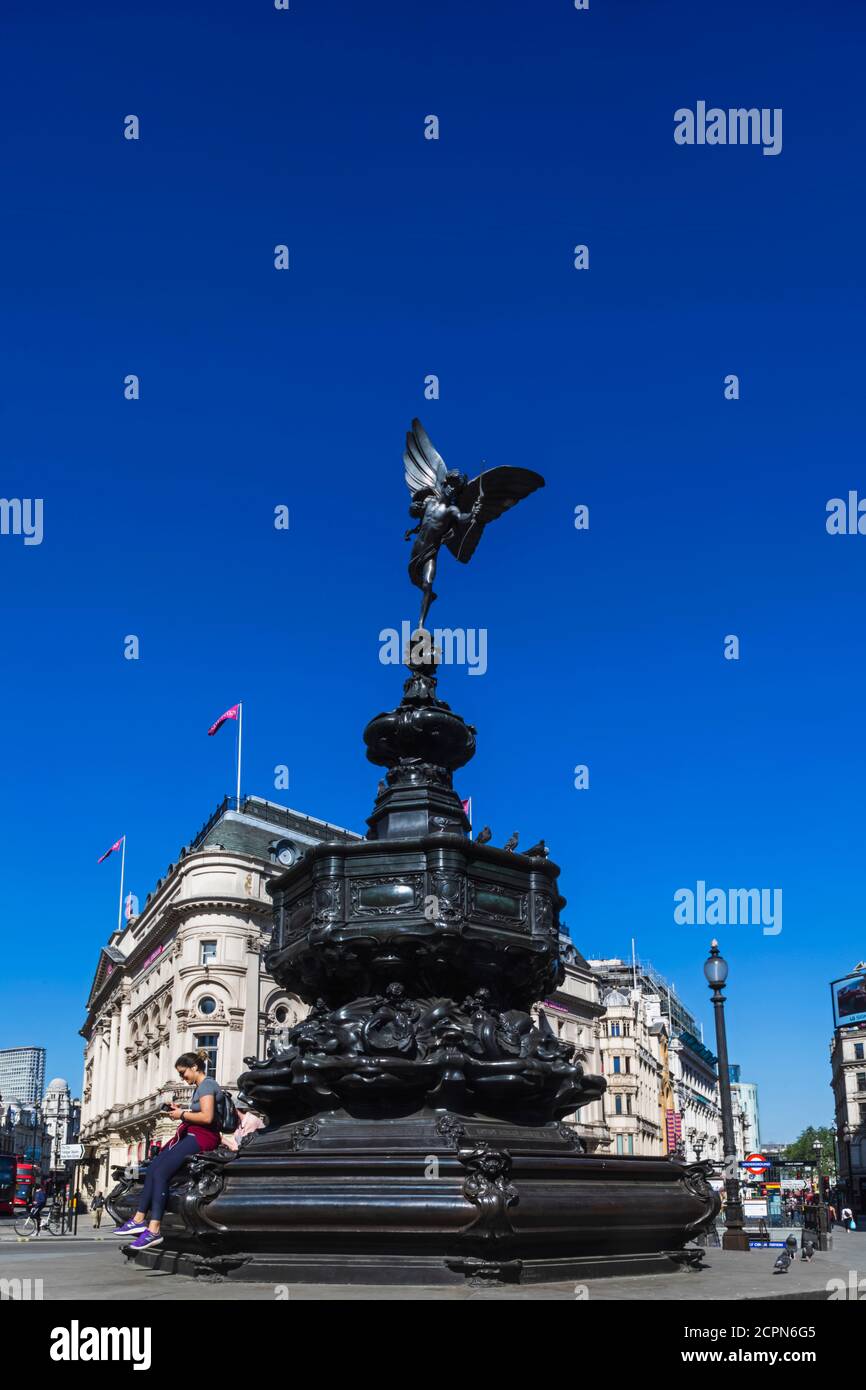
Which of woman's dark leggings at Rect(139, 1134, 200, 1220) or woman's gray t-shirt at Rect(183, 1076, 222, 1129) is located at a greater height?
woman's gray t-shirt at Rect(183, 1076, 222, 1129)

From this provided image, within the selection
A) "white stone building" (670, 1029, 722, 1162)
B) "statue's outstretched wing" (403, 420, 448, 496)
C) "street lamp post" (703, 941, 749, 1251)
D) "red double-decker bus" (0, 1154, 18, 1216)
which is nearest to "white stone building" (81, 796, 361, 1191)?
"red double-decker bus" (0, 1154, 18, 1216)

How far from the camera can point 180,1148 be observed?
906 centimetres

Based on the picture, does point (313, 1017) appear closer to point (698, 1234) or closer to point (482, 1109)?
point (482, 1109)

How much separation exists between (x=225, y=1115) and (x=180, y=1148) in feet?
2.07

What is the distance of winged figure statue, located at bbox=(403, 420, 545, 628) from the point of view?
41.9 ft

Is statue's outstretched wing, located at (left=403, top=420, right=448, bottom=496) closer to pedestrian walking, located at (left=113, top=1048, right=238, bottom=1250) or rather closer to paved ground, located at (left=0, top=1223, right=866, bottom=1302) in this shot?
pedestrian walking, located at (left=113, top=1048, right=238, bottom=1250)

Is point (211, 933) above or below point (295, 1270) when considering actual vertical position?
above

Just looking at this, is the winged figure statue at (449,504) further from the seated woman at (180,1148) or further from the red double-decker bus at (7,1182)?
the red double-decker bus at (7,1182)

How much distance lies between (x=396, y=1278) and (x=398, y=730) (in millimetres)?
5304

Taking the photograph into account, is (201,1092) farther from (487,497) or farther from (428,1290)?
(487,497)

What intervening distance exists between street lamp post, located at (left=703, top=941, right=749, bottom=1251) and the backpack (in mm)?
9738
